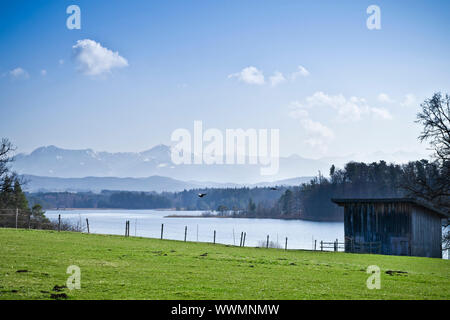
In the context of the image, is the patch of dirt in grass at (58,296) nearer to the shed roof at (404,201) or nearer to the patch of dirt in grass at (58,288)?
the patch of dirt in grass at (58,288)

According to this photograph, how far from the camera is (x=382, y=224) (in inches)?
1773

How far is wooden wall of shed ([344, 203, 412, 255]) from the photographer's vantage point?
4391 centimetres

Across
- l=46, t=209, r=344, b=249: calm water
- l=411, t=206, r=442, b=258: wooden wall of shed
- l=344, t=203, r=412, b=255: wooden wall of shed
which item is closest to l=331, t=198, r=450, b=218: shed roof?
l=344, t=203, r=412, b=255: wooden wall of shed

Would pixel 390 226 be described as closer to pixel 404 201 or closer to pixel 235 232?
pixel 404 201

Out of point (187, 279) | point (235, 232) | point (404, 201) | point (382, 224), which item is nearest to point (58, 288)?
point (187, 279)

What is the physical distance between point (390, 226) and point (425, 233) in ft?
15.5

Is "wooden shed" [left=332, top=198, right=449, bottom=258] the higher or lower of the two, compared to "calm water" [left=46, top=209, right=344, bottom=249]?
higher

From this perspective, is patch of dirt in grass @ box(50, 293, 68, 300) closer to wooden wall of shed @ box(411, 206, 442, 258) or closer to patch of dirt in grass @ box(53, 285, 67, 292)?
patch of dirt in grass @ box(53, 285, 67, 292)

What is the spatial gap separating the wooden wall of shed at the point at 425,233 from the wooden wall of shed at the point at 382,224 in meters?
0.78
